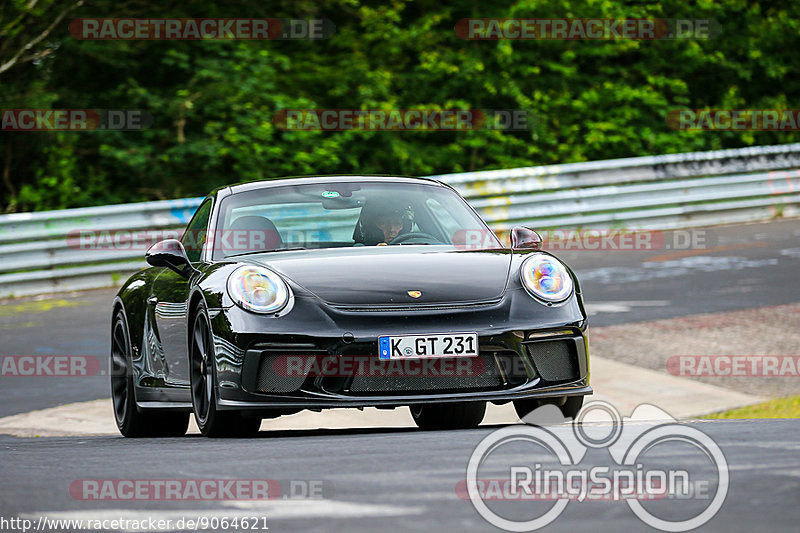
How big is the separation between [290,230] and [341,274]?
40.8 inches

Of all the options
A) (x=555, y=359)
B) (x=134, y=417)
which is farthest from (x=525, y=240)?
(x=134, y=417)

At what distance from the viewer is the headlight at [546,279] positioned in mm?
6742

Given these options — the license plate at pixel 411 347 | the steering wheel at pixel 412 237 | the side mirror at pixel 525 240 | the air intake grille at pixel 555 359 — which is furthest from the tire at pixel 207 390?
the side mirror at pixel 525 240

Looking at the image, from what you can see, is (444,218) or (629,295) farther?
(629,295)

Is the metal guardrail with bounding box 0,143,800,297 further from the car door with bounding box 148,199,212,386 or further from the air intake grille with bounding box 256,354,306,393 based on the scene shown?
the air intake grille with bounding box 256,354,306,393

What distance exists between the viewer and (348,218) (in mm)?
7883

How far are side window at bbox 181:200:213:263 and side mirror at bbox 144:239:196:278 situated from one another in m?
0.24

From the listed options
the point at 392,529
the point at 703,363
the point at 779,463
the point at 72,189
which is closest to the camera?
the point at 392,529

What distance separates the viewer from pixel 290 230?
7.66 m

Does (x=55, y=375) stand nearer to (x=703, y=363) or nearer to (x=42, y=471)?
(x=703, y=363)

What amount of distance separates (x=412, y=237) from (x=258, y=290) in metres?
1.37

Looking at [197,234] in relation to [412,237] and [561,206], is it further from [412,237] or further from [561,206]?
[561,206]

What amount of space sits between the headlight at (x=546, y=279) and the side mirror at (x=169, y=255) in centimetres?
177

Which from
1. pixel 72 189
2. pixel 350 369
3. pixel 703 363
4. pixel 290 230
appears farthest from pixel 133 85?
pixel 350 369
